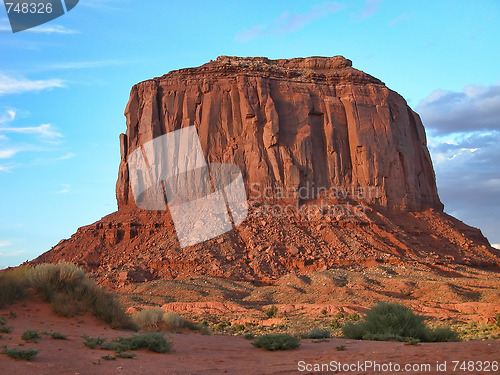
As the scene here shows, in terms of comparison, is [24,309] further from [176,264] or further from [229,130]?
[229,130]

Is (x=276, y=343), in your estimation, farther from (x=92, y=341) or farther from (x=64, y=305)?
(x=64, y=305)

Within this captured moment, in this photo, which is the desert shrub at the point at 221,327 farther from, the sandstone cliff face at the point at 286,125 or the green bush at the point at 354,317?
the sandstone cliff face at the point at 286,125

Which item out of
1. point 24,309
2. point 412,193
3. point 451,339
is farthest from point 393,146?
point 24,309

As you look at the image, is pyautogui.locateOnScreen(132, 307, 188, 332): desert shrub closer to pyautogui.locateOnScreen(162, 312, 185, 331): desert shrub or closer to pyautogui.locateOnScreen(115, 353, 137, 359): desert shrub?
pyautogui.locateOnScreen(162, 312, 185, 331): desert shrub

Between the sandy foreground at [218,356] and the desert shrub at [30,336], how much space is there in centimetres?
15

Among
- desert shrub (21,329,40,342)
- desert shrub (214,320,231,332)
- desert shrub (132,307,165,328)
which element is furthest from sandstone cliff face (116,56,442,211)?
desert shrub (21,329,40,342)

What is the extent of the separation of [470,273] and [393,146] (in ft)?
53.4

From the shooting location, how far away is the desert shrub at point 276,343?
14.9 metres

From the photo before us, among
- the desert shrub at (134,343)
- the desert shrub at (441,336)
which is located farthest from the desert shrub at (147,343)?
the desert shrub at (441,336)

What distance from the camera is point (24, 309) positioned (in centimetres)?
1633

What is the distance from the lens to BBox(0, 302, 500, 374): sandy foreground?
1190 centimetres

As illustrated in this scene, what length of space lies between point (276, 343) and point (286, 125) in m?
41.4

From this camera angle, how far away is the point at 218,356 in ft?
46.3

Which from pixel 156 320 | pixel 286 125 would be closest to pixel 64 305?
pixel 156 320
